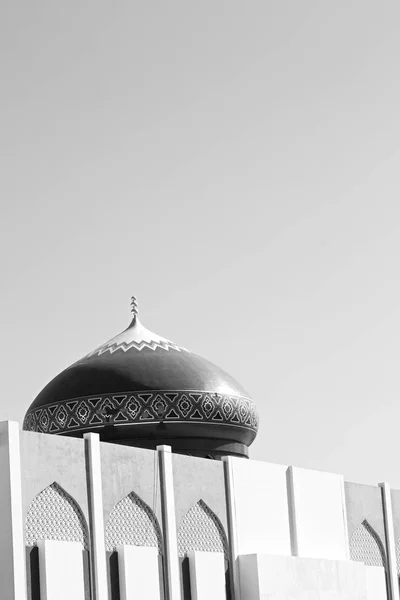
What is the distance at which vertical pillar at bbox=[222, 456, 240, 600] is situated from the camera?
1722 cm

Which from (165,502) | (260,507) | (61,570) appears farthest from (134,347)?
(61,570)

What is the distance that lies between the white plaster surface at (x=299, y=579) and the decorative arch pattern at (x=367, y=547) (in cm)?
60

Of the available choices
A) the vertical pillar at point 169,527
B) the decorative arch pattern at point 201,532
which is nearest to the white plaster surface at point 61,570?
the vertical pillar at point 169,527

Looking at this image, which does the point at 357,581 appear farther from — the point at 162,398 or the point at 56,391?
the point at 56,391

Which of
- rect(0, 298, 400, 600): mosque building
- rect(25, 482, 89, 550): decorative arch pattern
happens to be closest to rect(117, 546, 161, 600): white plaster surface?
rect(0, 298, 400, 600): mosque building

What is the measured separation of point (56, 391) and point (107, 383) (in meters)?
0.89

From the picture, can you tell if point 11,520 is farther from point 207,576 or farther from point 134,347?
point 134,347

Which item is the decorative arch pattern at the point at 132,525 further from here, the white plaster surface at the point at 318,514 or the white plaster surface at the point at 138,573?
the white plaster surface at the point at 318,514

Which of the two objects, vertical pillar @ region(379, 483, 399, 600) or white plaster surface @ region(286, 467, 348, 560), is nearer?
white plaster surface @ region(286, 467, 348, 560)

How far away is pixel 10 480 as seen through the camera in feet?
45.7

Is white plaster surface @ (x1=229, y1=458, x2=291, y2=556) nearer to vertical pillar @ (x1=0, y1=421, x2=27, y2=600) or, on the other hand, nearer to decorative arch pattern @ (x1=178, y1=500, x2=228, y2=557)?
decorative arch pattern @ (x1=178, y1=500, x2=228, y2=557)

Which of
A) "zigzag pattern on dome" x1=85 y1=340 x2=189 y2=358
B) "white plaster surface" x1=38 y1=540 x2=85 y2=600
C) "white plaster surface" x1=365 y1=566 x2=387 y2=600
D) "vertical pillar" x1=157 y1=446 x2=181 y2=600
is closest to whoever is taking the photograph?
"white plaster surface" x1=38 y1=540 x2=85 y2=600

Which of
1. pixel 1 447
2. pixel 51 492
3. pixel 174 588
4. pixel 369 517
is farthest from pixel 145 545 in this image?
pixel 369 517

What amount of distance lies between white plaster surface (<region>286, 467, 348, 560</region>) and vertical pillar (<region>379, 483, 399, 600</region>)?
141 cm
